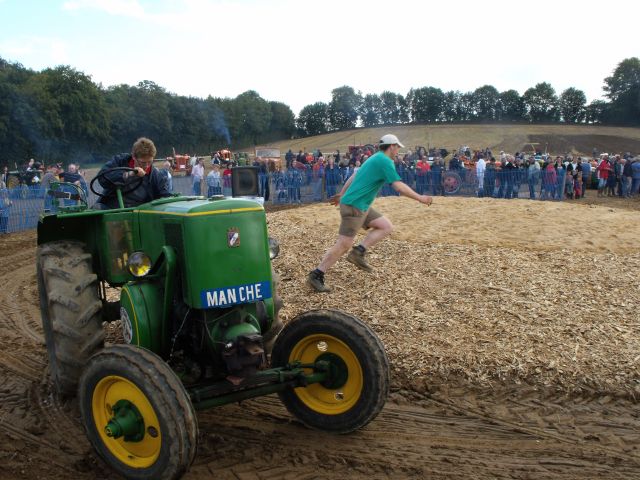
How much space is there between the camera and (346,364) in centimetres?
412

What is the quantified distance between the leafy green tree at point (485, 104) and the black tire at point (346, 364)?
213 ft

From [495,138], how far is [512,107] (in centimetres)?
1152

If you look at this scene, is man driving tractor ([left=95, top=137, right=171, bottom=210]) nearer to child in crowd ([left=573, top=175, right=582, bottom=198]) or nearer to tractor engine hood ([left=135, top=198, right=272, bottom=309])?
tractor engine hood ([left=135, top=198, right=272, bottom=309])

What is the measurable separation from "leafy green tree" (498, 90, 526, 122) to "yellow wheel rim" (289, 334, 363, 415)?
65.4m

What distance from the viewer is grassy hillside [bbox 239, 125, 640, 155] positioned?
2074 inches

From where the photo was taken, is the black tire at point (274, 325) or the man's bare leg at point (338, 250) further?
the man's bare leg at point (338, 250)

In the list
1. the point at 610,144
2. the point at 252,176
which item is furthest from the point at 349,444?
the point at 610,144

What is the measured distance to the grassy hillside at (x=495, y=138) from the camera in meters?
52.7

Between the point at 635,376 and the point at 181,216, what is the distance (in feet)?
12.7

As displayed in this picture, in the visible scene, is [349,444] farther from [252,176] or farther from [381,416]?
[252,176]

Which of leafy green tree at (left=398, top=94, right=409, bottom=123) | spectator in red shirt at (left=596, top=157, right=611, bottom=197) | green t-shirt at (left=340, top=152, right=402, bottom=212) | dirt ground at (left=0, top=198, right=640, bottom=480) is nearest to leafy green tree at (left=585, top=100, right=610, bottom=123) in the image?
leafy green tree at (left=398, top=94, right=409, bottom=123)

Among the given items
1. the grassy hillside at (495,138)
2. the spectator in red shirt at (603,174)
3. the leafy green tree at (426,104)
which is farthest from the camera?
the leafy green tree at (426,104)

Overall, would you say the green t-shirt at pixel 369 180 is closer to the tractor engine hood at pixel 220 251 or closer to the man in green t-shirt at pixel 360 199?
the man in green t-shirt at pixel 360 199

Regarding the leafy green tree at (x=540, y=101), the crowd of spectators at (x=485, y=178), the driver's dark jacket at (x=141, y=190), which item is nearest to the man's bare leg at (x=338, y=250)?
the driver's dark jacket at (x=141, y=190)
